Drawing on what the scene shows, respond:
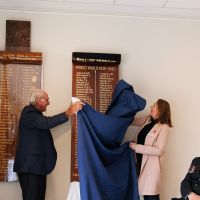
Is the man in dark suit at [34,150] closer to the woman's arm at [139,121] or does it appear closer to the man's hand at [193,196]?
the woman's arm at [139,121]

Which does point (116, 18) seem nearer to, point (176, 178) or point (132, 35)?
point (132, 35)

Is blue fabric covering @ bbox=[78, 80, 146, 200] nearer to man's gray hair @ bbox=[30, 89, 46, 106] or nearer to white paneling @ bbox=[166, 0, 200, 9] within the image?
man's gray hair @ bbox=[30, 89, 46, 106]

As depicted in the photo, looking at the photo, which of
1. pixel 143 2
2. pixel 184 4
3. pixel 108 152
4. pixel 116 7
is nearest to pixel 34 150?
pixel 108 152

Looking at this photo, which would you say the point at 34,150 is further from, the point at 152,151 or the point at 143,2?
the point at 143,2

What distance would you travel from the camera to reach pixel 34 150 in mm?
2955

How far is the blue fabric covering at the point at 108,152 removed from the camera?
2.85m

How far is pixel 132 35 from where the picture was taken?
3594mm

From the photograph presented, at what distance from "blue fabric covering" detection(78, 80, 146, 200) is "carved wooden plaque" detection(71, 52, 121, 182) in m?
0.26

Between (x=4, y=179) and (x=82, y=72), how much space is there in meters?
1.26

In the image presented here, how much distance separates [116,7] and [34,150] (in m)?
1.59

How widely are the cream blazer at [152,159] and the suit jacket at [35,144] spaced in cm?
76

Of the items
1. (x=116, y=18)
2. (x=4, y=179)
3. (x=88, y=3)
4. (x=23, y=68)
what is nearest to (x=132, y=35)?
(x=116, y=18)

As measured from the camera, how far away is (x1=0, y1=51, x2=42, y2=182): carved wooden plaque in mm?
3311

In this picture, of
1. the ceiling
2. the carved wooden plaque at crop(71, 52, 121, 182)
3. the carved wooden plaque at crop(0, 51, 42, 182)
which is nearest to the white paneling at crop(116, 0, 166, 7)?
the ceiling
